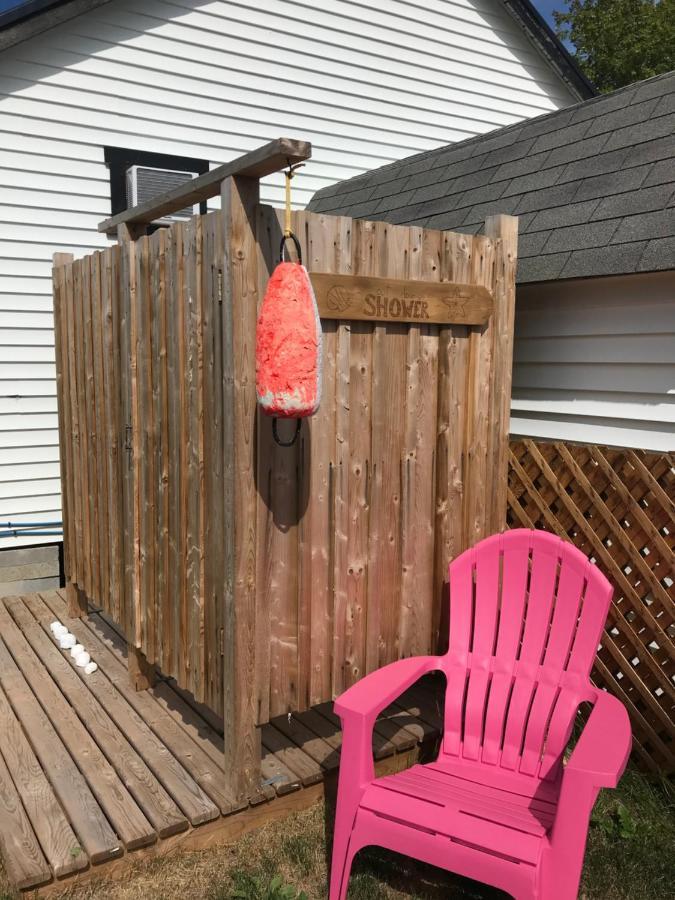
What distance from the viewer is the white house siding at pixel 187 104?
224 inches

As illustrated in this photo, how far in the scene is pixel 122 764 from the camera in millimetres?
3238

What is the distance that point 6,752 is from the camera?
334 centimetres

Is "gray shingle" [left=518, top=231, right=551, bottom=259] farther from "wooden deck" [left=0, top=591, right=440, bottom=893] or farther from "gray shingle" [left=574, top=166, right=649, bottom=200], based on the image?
"wooden deck" [left=0, top=591, right=440, bottom=893]

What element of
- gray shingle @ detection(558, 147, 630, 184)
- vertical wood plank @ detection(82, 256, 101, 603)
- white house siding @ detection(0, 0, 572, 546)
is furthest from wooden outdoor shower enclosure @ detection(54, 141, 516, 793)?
white house siding @ detection(0, 0, 572, 546)

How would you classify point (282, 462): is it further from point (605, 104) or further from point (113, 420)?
point (605, 104)

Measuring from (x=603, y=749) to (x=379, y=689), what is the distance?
80cm

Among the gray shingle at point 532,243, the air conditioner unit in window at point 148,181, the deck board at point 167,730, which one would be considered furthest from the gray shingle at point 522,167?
the deck board at point 167,730

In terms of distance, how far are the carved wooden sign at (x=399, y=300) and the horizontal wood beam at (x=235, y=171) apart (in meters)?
0.44

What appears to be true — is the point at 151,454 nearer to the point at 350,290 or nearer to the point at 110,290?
the point at 110,290

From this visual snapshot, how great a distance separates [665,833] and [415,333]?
226 cm

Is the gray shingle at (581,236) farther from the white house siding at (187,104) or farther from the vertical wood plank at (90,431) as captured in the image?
the white house siding at (187,104)

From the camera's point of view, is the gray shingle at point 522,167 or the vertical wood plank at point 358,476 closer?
the vertical wood plank at point 358,476

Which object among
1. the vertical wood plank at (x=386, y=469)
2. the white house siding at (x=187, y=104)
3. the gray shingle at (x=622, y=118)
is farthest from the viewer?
the white house siding at (x=187, y=104)

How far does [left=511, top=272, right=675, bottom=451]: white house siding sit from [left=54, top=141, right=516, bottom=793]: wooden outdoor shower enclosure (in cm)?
69
